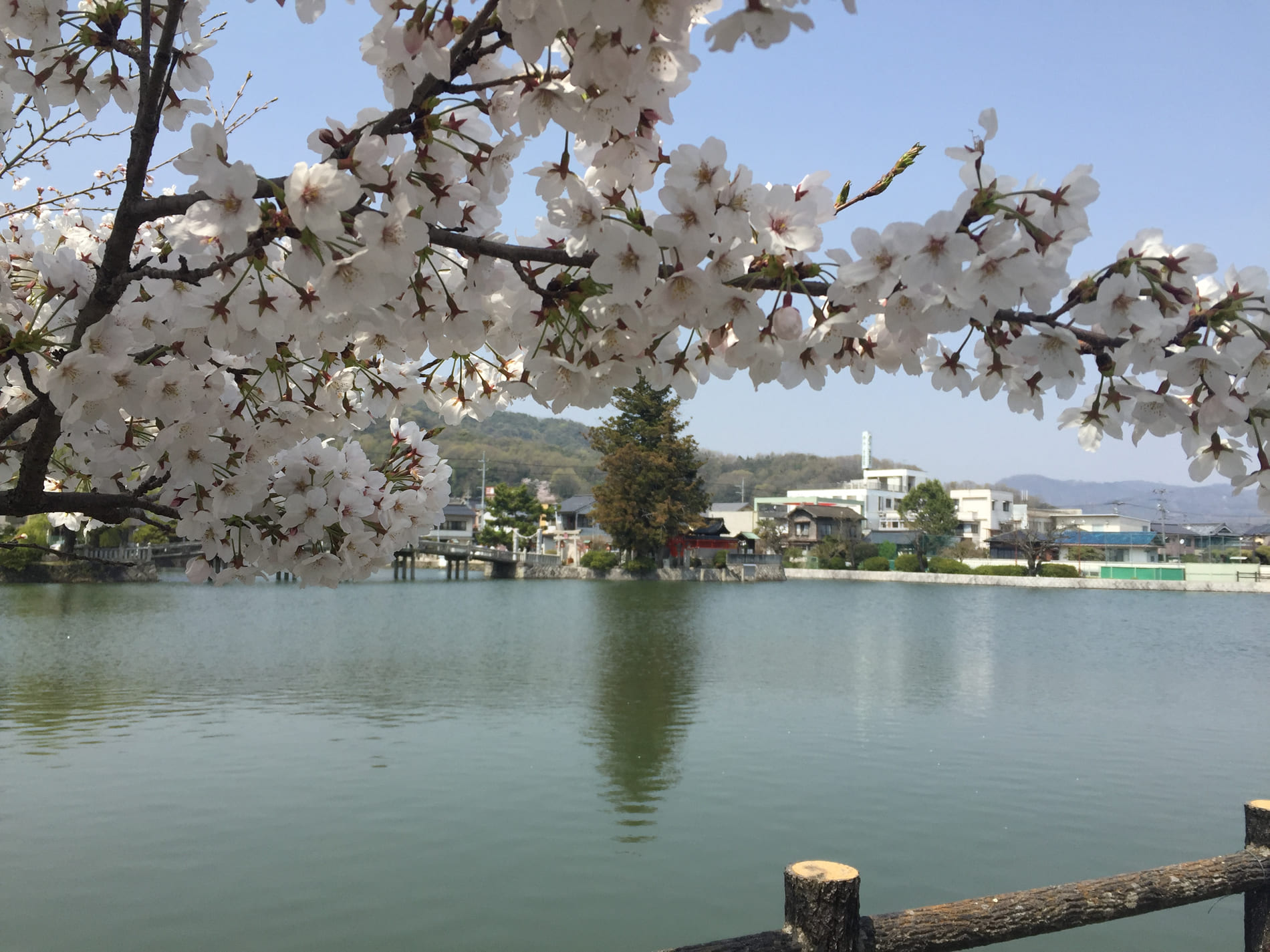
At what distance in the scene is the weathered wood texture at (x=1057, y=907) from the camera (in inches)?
103

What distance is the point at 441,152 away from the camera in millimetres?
1357

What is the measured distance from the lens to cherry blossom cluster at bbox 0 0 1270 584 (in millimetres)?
1153

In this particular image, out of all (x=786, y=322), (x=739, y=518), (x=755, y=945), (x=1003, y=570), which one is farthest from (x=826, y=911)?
(x=739, y=518)

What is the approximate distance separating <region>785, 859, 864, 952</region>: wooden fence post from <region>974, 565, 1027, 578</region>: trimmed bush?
154 ft

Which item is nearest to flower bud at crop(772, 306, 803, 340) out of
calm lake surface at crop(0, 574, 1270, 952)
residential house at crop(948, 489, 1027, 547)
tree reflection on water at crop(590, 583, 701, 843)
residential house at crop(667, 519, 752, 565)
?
calm lake surface at crop(0, 574, 1270, 952)

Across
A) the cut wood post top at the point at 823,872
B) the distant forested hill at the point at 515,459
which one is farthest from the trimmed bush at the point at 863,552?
the cut wood post top at the point at 823,872

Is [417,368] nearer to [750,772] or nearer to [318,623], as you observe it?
[750,772]

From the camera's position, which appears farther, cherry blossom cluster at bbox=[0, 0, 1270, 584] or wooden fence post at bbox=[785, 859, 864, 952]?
wooden fence post at bbox=[785, 859, 864, 952]

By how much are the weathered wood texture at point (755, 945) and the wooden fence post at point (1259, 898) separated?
1.93m

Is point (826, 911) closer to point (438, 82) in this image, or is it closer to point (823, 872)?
point (823, 872)

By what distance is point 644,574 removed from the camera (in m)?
46.8

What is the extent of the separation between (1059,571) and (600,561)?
905 inches

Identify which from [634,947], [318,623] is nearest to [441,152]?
[634,947]

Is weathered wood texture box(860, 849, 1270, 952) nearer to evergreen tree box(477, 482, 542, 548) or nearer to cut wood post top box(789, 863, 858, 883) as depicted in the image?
cut wood post top box(789, 863, 858, 883)
